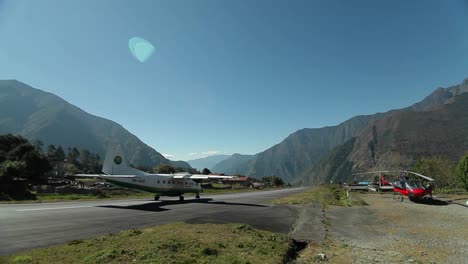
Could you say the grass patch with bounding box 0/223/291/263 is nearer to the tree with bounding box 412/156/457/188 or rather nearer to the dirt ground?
the dirt ground

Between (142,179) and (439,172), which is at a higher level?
(439,172)

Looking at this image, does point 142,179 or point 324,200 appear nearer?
point 142,179

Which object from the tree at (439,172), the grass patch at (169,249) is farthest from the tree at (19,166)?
the tree at (439,172)

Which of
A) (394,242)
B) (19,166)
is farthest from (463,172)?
(19,166)

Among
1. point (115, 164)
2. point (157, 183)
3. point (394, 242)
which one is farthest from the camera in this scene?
point (115, 164)

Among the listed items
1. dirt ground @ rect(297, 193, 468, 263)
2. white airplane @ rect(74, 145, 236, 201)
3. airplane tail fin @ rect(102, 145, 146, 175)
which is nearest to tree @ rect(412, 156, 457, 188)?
white airplane @ rect(74, 145, 236, 201)

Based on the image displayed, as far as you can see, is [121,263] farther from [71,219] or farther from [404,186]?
[404,186]

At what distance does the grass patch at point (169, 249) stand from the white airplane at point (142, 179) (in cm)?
1908

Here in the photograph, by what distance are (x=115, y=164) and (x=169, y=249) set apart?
1062 inches

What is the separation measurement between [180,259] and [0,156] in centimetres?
10160

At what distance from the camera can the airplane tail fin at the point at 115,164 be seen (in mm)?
33156

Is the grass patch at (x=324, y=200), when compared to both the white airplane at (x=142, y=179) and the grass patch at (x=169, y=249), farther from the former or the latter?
the grass patch at (x=169, y=249)

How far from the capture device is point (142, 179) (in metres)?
30.7

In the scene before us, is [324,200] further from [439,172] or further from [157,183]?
[439,172]
